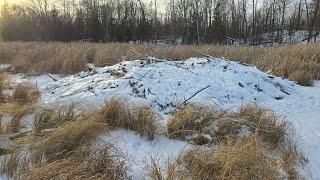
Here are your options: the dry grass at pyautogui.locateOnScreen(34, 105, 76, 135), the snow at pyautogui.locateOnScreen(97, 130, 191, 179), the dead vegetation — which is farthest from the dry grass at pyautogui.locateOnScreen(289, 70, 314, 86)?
the dry grass at pyautogui.locateOnScreen(34, 105, 76, 135)

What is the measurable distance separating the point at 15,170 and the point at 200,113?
245 centimetres

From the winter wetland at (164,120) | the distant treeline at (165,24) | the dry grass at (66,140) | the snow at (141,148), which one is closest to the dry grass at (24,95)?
the winter wetland at (164,120)

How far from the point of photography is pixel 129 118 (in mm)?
4801

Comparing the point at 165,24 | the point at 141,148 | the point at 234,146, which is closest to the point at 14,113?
the point at 141,148

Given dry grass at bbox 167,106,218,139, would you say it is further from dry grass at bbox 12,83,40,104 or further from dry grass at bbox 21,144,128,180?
dry grass at bbox 12,83,40,104

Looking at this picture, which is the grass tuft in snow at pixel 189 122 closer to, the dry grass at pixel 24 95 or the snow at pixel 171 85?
the snow at pixel 171 85

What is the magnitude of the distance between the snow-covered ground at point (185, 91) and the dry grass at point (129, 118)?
13 cm

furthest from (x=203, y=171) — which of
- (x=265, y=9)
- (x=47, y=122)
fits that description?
(x=265, y=9)

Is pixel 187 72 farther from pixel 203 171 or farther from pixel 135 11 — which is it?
pixel 135 11

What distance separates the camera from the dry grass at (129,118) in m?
4.63

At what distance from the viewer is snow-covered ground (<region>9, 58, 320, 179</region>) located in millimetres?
4768

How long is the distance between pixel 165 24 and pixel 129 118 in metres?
48.3

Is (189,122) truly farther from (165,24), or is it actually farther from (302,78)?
(165,24)

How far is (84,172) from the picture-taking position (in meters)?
3.35
